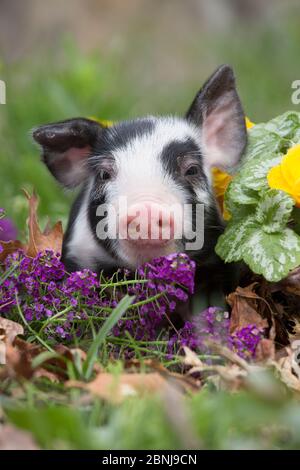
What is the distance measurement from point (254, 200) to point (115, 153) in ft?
2.01

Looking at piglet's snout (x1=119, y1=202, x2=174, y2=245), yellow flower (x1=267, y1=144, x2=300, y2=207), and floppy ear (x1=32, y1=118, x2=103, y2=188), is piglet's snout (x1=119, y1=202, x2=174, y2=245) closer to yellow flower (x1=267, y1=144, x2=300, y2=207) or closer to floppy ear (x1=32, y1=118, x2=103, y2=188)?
yellow flower (x1=267, y1=144, x2=300, y2=207)

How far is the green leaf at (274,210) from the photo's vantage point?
309 cm

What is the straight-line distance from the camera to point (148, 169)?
3252 millimetres

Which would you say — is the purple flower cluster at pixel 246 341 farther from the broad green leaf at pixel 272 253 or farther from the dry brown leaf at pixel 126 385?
the dry brown leaf at pixel 126 385

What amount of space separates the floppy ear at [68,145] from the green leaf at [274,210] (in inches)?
34.2

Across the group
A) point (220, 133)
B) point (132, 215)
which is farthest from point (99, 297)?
point (220, 133)

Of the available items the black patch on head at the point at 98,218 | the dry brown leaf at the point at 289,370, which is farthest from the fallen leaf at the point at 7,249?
the dry brown leaf at the point at 289,370

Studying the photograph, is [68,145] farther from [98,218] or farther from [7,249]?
[7,249]

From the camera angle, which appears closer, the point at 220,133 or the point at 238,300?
the point at 238,300

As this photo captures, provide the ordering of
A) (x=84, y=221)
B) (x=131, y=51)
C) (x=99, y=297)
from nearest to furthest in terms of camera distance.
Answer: (x=99, y=297), (x=84, y=221), (x=131, y=51)

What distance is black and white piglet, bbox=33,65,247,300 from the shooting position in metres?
3.17
